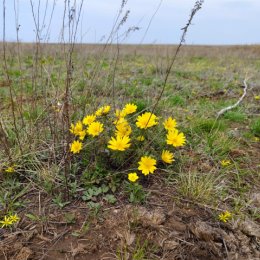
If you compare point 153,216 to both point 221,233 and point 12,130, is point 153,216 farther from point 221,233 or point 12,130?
point 12,130

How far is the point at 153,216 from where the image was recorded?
193cm

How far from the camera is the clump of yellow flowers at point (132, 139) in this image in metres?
2.06

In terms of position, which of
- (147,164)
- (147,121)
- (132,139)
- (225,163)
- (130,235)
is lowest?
(130,235)

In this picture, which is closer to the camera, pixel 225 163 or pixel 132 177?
pixel 132 177

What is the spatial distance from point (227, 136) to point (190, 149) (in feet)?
1.57

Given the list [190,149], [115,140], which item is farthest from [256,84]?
[115,140]

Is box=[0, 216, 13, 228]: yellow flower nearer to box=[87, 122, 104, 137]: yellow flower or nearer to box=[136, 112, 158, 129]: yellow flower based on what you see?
box=[87, 122, 104, 137]: yellow flower

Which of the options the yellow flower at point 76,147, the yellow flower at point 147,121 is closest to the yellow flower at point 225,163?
the yellow flower at point 147,121

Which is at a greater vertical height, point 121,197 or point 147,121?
point 147,121

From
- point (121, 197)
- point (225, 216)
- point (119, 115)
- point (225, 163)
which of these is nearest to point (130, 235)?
point (121, 197)

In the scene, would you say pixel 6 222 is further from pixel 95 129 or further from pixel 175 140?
pixel 175 140

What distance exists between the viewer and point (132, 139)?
2211mm

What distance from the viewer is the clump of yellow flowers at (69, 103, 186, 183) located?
206cm

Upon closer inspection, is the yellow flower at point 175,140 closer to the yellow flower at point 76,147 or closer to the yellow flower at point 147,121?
the yellow flower at point 147,121
